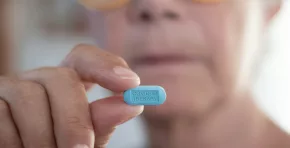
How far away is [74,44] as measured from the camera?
0.64 meters

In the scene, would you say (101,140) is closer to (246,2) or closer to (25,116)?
(25,116)

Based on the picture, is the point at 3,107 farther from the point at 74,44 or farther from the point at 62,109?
the point at 74,44

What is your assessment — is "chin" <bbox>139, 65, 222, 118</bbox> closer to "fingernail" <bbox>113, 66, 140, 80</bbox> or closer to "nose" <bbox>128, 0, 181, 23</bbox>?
"nose" <bbox>128, 0, 181, 23</bbox>

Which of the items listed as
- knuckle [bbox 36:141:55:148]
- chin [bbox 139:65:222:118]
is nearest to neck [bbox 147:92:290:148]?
chin [bbox 139:65:222:118]

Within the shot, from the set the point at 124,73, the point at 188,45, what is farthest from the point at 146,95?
the point at 188,45

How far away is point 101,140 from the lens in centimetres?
41

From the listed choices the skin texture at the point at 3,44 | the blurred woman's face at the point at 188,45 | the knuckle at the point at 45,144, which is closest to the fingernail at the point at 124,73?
the knuckle at the point at 45,144

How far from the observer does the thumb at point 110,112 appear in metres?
0.36

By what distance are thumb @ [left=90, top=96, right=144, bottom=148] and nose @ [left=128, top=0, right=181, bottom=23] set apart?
24 centimetres

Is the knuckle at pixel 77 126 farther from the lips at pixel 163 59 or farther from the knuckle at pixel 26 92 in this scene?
the lips at pixel 163 59

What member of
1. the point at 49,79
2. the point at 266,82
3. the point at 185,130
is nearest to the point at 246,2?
the point at 266,82

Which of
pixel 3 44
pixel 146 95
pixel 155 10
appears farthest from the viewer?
pixel 3 44

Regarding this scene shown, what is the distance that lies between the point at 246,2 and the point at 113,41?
9.3 inches

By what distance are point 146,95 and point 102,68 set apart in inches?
2.6
